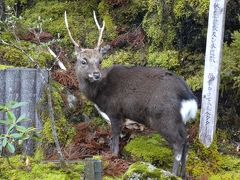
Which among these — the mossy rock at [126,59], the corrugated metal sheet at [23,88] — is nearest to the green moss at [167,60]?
the mossy rock at [126,59]

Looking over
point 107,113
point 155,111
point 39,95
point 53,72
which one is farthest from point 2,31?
point 155,111

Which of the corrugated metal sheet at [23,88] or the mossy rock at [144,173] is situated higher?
the corrugated metal sheet at [23,88]

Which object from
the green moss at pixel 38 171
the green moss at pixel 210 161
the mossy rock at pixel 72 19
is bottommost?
the green moss at pixel 210 161

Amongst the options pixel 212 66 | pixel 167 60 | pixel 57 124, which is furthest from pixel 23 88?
pixel 212 66

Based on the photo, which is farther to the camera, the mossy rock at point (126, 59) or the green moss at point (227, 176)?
the mossy rock at point (126, 59)

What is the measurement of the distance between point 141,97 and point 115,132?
0.68 m

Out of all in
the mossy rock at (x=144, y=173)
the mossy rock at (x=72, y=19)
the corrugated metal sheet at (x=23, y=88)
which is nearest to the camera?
the mossy rock at (x=144, y=173)

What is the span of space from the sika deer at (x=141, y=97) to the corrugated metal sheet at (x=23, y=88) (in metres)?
0.68

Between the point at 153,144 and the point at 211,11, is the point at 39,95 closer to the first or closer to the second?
the point at 153,144

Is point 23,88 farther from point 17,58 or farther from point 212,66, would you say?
point 212,66

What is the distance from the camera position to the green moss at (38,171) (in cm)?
600

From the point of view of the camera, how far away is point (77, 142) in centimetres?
812

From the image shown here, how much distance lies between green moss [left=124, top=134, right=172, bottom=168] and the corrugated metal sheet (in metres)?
1.42

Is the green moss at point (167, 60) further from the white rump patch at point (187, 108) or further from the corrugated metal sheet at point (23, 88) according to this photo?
the corrugated metal sheet at point (23, 88)
